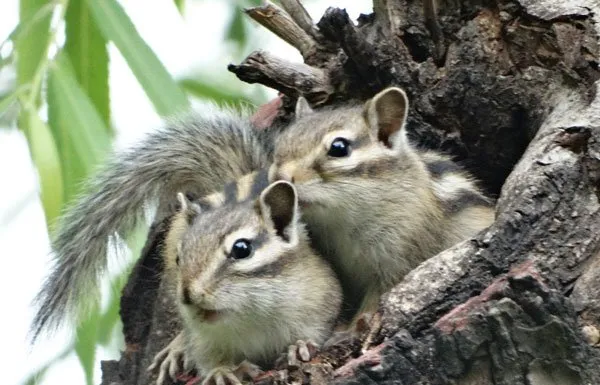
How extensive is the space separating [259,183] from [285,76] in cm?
45

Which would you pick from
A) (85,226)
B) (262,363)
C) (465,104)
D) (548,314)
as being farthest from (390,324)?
(85,226)

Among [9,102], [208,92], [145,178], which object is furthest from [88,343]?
[208,92]

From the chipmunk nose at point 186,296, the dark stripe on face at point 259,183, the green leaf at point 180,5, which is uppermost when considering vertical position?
the green leaf at point 180,5

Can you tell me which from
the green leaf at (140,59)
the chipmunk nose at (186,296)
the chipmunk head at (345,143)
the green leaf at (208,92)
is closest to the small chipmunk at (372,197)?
the chipmunk head at (345,143)

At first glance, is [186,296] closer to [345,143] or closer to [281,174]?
[281,174]

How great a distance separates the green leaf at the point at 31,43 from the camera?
3.34m

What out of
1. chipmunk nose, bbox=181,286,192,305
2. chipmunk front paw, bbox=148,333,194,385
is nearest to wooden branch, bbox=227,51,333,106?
chipmunk front paw, bbox=148,333,194,385

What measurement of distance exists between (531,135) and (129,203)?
1.27m

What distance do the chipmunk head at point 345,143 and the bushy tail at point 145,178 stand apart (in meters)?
0.29

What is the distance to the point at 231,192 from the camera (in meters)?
3.06

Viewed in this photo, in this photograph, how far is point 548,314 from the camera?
2.26 meters

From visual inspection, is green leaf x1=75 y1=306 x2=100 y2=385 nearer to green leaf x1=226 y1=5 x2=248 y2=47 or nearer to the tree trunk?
the tree trunk

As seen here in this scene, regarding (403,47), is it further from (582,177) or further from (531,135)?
(582,177)

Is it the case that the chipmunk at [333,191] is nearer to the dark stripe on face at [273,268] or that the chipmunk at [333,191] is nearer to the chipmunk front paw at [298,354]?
the dark stripe on face at [273,268]
